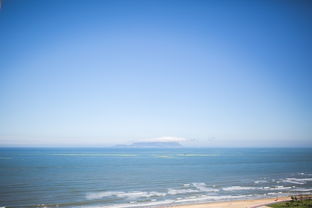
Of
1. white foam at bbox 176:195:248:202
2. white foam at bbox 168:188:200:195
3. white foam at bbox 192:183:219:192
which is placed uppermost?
white foam at bbox 176:195:248:202

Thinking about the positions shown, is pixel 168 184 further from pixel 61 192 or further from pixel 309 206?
pixel 309 206

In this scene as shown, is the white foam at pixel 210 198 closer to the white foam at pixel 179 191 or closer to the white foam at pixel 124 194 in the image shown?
the white foam at pixel 179 191

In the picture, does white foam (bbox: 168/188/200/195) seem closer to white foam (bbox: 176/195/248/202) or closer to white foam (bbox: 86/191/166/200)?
white foam (bbox: 86/191/166/200)

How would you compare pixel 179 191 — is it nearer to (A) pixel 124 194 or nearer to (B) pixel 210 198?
(B) pixel 210 198

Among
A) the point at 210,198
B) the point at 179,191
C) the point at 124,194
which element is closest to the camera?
the point at 210,198

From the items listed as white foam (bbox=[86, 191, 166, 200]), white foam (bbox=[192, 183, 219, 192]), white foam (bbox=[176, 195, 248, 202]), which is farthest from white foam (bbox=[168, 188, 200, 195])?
white foam (bbox=[176, 195, 248, 202])

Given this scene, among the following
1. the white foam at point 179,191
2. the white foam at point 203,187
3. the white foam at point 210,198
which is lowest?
the white foam at point 203,187

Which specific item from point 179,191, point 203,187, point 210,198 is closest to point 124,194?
point 179,191

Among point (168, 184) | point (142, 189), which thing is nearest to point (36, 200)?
point (142, 189)

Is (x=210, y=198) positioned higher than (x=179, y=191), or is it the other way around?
(x=210, y=198)

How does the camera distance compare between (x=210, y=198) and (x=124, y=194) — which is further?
(x=124, y=194)

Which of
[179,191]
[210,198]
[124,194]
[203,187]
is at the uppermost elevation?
[124,194]

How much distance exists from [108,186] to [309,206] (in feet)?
109

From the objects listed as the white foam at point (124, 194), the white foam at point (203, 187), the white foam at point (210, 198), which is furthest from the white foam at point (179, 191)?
the white foam at point (210, 198)
